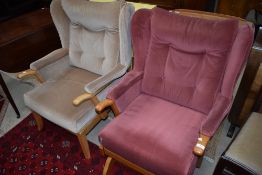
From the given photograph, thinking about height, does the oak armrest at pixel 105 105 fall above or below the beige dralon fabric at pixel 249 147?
above

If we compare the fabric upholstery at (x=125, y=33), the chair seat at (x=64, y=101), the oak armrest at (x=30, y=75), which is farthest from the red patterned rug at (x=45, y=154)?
the fabric upholstery at (x=125, y=33)

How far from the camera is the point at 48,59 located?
194 centimetres

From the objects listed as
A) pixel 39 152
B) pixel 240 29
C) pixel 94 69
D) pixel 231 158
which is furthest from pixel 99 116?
pixel 240 29

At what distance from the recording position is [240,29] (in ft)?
4.08

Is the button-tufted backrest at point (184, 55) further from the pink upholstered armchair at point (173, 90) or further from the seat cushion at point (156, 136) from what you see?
the seat cushion at point (156, 136)

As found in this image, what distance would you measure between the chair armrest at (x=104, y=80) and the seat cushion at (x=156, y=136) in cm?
25

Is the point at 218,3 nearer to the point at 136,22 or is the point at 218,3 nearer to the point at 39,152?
the point at 136,22

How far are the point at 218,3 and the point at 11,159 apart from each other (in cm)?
308

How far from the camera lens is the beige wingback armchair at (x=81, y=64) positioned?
1596 mm

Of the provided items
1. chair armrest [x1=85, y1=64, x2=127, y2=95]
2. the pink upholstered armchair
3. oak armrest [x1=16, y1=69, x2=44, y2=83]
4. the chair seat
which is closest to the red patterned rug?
the pink upholstered armchair

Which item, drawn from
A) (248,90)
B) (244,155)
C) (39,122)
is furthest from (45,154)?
(248,90)

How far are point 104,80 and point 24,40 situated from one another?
1180 mm

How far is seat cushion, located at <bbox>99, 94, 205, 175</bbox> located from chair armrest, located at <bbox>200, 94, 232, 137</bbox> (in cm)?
14

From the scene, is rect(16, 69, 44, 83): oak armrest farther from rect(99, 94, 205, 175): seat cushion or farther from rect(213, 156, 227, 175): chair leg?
rect(213, 156, 227, 175): chair leg
